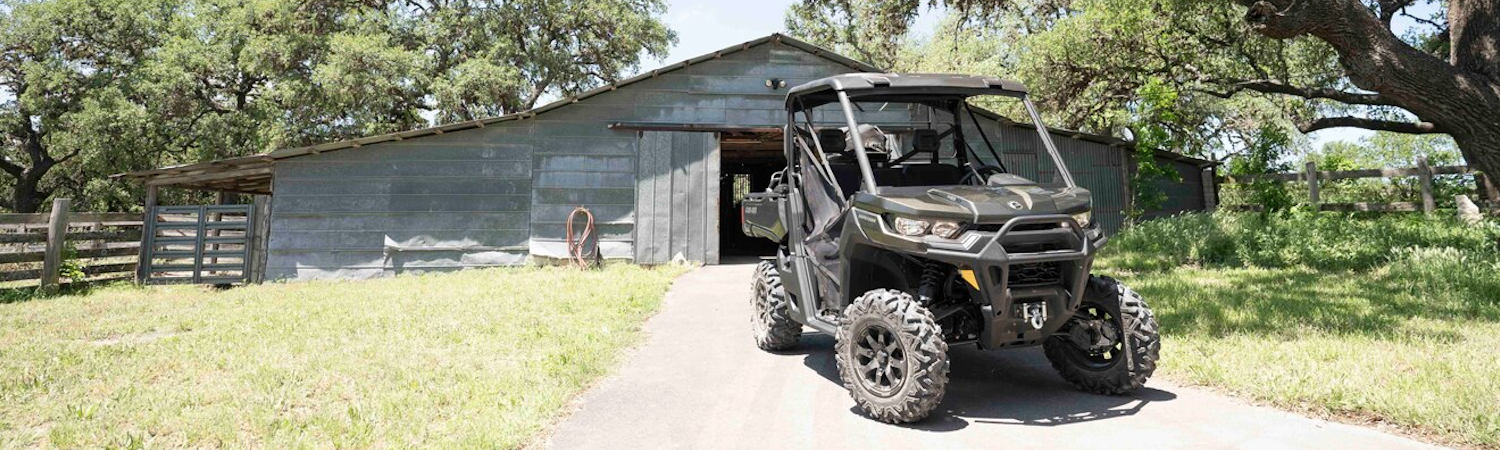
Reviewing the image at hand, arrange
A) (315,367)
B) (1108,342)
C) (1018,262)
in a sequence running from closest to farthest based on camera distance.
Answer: (1018,262), (1108,342), (315,367)

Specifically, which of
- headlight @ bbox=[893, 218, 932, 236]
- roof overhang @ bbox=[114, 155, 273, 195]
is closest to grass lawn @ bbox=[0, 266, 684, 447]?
headlight @ bbox=[893, 218, 932, 236]

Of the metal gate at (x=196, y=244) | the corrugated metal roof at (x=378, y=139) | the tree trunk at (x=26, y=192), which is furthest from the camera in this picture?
the tree trunk at (x=26, y=192)

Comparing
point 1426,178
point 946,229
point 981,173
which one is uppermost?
point 1426,178

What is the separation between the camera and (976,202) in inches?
149

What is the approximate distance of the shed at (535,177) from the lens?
13.8 meters

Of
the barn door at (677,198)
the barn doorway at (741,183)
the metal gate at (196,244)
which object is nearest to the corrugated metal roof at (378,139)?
the metal gate at (196,244)

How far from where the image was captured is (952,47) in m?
27.9

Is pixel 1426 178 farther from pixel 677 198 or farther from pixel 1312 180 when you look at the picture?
pixel 677 198

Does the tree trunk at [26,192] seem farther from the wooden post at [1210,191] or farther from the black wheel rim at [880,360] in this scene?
the wooden post at [1210,191]

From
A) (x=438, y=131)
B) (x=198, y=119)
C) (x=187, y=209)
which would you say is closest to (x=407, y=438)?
(x=438, y=131)

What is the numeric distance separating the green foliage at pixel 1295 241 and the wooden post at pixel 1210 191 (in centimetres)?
283

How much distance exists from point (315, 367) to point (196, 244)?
11.3m

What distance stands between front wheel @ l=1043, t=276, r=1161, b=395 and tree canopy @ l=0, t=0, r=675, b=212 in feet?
69.1

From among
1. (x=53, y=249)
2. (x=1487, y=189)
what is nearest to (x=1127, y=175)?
(x=1487, y=189)
